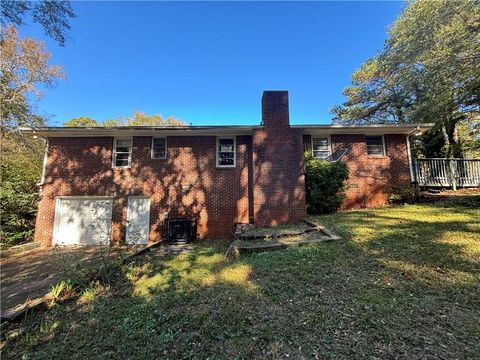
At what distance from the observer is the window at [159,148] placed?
11180 millimetres

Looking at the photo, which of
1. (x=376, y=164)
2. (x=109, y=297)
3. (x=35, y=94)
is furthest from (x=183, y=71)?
(x=109, y=297)

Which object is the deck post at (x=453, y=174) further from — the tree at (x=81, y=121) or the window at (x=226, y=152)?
the tree at (x=81, y=121)

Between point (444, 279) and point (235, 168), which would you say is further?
point (235, 168)

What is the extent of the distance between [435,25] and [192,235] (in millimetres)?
12990

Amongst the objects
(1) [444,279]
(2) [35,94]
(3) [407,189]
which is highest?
(2) [35,94]

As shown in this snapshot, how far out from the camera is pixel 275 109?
10.3 m

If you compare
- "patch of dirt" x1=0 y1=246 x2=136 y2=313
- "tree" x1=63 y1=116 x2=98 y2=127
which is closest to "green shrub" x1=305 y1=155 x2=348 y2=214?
"patch of dirt" x1=0 y1=246 x2=136 y2=313

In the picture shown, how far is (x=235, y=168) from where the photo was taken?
10.9 metres

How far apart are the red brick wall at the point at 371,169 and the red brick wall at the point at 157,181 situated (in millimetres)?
4325

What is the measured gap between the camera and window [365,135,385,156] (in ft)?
37.8

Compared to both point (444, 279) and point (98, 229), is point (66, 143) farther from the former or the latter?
point (444, 279)

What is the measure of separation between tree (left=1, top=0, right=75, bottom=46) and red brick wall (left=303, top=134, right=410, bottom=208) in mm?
9317

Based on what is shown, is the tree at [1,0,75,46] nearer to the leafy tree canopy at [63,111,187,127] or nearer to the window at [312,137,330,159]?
the window at [312,137,330,159]

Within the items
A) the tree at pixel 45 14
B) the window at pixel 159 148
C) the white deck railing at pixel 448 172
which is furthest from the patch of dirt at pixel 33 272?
the white deck railing at pixel 448 172
